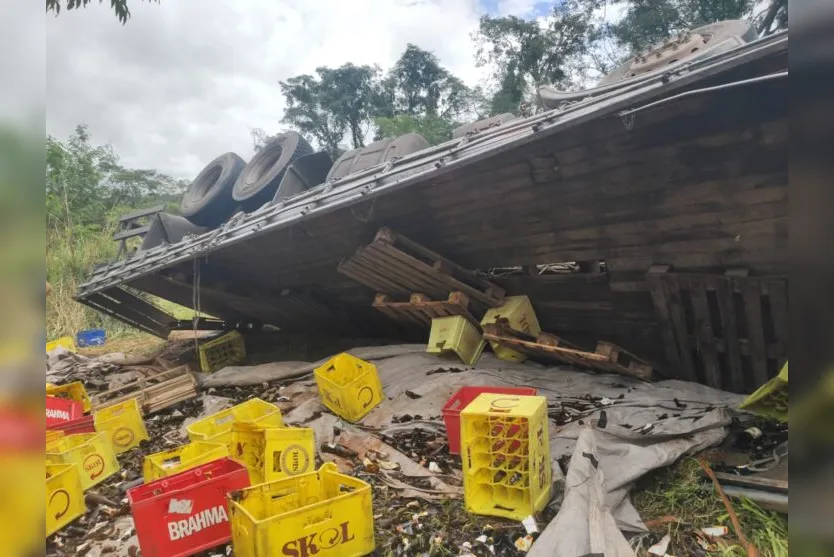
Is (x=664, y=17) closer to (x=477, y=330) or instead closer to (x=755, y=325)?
(x=477, y=330)

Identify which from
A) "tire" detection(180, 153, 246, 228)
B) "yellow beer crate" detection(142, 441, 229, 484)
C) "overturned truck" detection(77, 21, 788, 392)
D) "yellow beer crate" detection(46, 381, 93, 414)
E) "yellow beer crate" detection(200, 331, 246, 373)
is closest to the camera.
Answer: "yellow beer crate" detection(142, 441, 229, 484)

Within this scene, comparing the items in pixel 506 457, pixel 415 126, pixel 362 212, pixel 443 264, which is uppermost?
pixel 415 126

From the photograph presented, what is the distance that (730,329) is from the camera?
4.21 meters

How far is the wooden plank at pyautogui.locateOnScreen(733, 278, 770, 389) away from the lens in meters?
3.92

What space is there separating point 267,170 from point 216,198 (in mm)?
1119

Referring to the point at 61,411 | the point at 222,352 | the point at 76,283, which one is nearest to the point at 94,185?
the point at 76,283

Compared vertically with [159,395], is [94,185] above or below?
above

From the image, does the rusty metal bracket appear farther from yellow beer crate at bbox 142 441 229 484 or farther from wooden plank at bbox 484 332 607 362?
yellow beer crate at bbox 142 441 229 484

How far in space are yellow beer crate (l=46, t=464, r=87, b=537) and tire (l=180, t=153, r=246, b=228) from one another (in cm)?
638

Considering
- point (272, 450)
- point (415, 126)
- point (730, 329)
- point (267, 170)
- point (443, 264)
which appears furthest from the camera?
point (415, 126)

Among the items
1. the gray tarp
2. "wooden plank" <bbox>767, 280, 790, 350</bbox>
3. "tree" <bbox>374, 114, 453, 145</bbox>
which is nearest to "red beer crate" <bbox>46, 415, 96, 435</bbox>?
the gray tarp

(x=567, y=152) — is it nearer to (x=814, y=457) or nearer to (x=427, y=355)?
(x=427, y=355)

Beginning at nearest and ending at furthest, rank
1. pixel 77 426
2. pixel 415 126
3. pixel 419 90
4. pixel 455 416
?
pixel 455 416 → pixel 77 426 → pixel 415 126 → pixel 419 90

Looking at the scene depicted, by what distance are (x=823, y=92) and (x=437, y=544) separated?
292 cm
